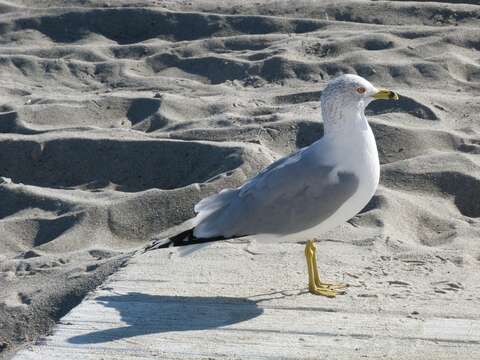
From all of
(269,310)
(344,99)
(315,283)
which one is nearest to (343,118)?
(344,99)

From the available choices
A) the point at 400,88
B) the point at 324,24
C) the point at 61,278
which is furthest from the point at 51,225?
the point at 324,24

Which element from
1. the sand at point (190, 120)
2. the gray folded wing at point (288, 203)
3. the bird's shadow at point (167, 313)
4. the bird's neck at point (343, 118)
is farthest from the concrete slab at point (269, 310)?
the bird's neck at point (343, 118)

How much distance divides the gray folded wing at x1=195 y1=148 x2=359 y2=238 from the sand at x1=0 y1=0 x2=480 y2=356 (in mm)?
582

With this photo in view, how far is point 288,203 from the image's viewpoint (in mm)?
3908

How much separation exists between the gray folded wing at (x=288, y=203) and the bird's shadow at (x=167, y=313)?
0.27 metres

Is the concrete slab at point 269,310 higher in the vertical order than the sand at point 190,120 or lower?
lower

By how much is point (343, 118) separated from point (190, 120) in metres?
2.34

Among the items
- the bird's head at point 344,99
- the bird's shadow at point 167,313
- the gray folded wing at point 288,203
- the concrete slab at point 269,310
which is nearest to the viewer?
the concrete slab at point 269,310

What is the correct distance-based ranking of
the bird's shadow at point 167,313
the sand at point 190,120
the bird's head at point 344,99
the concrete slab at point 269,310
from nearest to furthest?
the concrete slab at point 269,310
the bird's shadow at point 167,313
the bird's head at point 344,99
the sand at point 190,120

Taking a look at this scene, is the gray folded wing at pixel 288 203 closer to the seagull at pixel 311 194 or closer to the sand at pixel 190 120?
the seagull at pixel 311 194

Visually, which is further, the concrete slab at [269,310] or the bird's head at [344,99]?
the bird's head at [344,99]

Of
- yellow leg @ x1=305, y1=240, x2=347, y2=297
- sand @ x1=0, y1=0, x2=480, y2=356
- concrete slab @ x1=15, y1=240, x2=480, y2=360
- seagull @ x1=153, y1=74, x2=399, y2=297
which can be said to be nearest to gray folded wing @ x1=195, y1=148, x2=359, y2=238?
seagull @ x1=153, y1=74, x2=399, y2=297

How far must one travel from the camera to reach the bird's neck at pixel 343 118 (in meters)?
3.97

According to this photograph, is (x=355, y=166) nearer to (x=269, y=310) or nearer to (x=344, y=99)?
(x=344, y=99)
